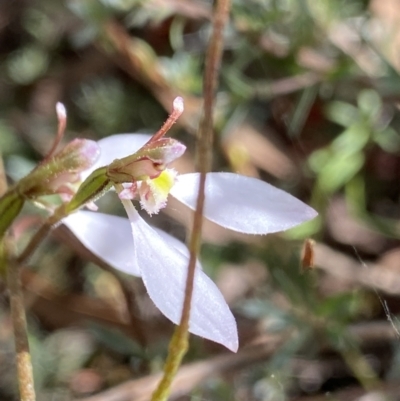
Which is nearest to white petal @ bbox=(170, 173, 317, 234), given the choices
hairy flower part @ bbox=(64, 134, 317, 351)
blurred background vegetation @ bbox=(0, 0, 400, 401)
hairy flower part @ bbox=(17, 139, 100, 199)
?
hairy flower part @ bbox=(64, 134, 317, 351)

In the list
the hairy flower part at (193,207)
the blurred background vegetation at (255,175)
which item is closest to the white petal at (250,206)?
the hairy flower part at (193,207)

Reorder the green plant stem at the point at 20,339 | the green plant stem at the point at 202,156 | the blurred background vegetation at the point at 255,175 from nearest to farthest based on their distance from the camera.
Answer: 1. the green plant stem at the point at 202,156
2. the green plant stem at the point at 20,339
3. the blurred background vegetation at the point at 255,175

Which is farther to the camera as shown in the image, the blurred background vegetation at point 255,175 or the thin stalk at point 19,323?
the blurred background vegetation at point 255,175

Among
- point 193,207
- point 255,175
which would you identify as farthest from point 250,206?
point 255,175

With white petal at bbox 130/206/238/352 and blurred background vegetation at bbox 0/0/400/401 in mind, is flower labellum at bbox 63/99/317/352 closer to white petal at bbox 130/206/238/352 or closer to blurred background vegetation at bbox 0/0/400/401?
white petal at bbox 130/206/238/352

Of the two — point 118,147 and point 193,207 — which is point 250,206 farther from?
point 118,147

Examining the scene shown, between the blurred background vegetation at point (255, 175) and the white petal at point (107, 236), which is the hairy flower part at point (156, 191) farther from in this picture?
the blurred background vegetation at point (255, 175)
